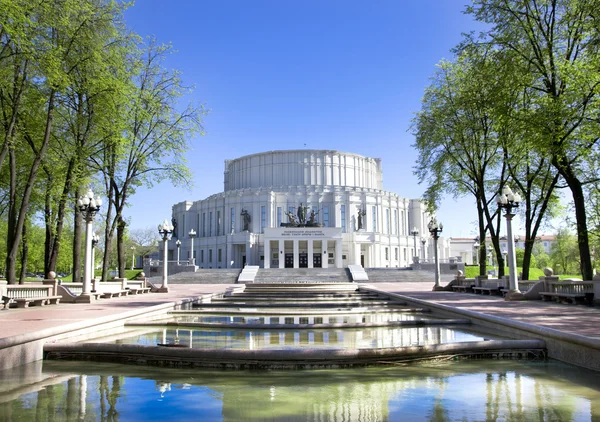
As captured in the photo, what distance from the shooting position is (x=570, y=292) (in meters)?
17.2

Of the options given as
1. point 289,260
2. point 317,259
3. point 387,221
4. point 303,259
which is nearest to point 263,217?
point 289,260

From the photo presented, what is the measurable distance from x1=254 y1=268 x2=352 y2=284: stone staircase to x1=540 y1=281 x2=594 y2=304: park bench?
23.1 m

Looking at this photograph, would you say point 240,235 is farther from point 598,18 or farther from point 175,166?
point 598,18

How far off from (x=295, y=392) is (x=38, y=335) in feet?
16.8

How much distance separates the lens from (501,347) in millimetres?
8406

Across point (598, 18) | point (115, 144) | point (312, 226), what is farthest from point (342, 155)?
point (598, 18)

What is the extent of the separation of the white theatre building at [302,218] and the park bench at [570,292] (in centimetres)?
3766

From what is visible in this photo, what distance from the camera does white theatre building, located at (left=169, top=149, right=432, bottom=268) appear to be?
60.1m

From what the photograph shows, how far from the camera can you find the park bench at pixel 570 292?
1638cm

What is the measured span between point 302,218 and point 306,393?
178 ft

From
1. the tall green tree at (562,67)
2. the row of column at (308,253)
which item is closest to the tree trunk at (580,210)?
the tall green tree at (562,67)

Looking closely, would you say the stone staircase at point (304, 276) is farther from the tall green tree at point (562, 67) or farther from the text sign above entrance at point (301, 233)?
the tall green tree at point (562, 67)

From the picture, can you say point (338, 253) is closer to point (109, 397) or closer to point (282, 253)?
point (282, 253)

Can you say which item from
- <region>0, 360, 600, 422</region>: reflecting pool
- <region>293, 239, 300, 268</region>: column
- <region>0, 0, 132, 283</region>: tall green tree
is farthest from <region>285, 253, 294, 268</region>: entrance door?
<region>0, 360, 600, 422</region>: reflecting pool
